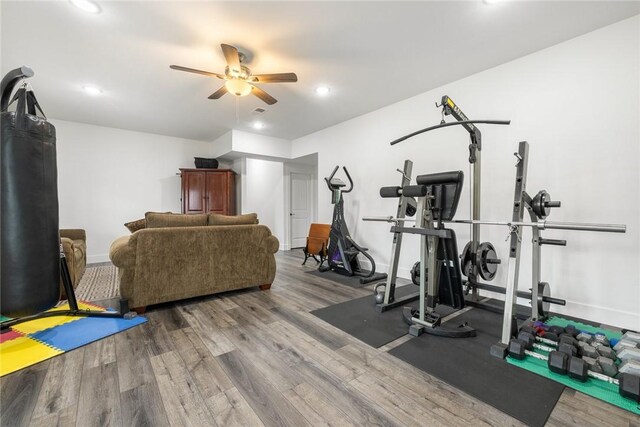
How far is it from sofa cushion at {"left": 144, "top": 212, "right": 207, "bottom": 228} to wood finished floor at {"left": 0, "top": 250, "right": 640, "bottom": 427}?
100 cm

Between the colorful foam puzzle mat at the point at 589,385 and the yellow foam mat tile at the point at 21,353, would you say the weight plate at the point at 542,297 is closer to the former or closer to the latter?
the colorful foam puzzle mat at the point at 589,385

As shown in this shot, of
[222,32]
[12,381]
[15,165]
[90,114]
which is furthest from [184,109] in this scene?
[12,381]

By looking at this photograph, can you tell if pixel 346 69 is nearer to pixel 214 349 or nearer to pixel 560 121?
pixel 560 121

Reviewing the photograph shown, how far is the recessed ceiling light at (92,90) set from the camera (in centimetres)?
356

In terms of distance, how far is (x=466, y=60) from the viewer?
2924mm

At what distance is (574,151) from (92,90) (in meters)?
5.90

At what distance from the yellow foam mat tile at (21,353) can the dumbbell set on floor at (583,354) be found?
317 cm

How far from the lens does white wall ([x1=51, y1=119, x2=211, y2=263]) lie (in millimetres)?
4949

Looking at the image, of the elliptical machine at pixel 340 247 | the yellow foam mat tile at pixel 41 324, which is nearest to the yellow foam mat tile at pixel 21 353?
the yellow foam mat tile at pixel 41 324

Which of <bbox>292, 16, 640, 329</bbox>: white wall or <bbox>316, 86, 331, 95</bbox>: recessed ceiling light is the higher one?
<bbox>316, 86, 331, 95</bbox>: recessed ceiling light

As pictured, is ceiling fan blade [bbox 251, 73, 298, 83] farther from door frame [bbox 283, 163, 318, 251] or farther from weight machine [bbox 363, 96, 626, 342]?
door frame [bbox 283, 163, 318, 251]

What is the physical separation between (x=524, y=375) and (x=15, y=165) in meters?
3.35

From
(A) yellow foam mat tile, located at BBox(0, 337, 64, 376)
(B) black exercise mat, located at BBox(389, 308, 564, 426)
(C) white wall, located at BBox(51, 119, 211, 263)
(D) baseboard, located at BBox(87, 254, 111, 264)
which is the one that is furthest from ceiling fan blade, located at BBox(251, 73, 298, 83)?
(D) baseboard, located at BBox(87, 254, 111, 264)

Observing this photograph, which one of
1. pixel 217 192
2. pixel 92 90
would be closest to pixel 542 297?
pixel 217 192
